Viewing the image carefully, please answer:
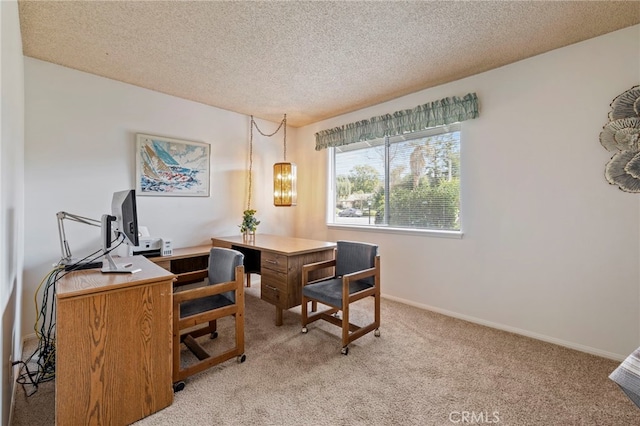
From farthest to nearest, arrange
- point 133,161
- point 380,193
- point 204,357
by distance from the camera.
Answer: point 380,193 → point 133,161 → point 204,357

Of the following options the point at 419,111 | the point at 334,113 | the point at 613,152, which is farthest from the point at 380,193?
the point at 613,152

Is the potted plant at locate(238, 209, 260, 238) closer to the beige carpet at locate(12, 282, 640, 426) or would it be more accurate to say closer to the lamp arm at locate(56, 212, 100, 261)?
the beige carpet at locate(12, 282, 640, 426)

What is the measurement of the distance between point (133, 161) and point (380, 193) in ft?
9.35

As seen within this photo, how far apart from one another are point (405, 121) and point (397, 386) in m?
2.63

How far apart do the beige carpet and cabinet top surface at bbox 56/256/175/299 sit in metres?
0.75

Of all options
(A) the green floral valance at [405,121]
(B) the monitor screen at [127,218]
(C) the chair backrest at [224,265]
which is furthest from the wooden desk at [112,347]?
(A) the green floral valance at [405,121]

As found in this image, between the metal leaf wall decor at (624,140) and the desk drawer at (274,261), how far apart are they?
263 cm

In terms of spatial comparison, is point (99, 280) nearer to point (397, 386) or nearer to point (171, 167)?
point (397, 386)

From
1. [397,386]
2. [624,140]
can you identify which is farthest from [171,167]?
[624,140]

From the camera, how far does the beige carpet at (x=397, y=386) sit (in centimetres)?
159

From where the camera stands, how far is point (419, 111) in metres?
3.18

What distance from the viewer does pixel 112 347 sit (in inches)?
58.7

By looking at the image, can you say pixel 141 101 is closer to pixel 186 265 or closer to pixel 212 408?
pixel 186 265

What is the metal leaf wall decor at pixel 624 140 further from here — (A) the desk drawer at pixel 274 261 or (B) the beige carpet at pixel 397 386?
(A) the desk drawer at pixel 274 261
